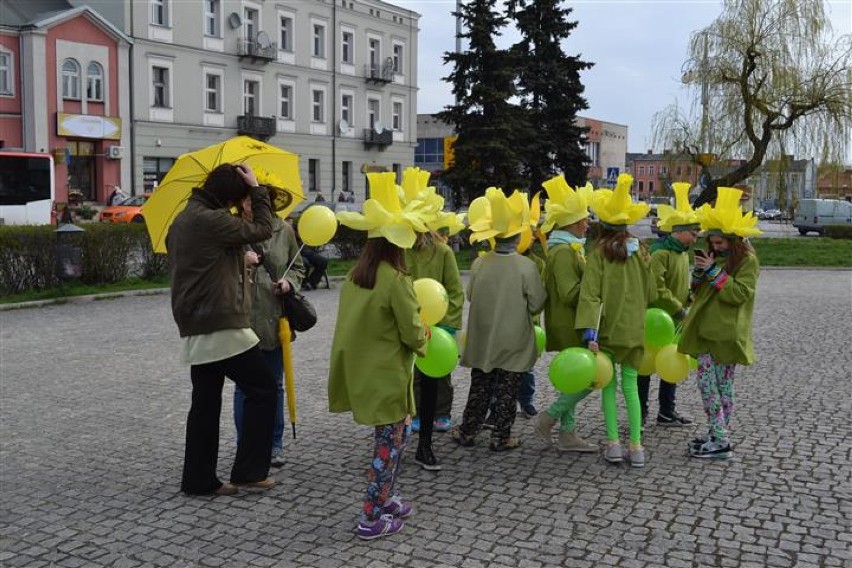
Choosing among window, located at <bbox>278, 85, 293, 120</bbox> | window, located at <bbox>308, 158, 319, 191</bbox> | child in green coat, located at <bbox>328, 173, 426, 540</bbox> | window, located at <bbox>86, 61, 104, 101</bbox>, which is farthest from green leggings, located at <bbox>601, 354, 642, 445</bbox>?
window, located at <bbox>308, 158, 319, 191</bbox>

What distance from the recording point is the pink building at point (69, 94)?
122 ft

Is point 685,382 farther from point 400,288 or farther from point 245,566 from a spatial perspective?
point 245,566

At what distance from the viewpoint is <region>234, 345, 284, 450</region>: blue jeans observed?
19.2ft

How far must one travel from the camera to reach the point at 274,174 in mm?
6078

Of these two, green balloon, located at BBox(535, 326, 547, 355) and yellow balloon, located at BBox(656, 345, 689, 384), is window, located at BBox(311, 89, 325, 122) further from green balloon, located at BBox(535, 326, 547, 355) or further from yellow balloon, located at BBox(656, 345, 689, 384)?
yellow balloon, located at BBox(656, 345, 689, 384)

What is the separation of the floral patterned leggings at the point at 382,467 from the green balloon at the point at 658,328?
2.64m

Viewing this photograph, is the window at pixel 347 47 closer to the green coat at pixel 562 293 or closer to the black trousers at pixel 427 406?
the green coat at pixel 562 293

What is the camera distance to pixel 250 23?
4694 centimetres

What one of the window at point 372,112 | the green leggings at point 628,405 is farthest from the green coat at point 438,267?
the window at point 372,112

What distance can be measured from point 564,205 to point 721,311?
130 cm

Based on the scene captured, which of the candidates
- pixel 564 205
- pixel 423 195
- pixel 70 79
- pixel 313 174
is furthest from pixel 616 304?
pixel 313 174

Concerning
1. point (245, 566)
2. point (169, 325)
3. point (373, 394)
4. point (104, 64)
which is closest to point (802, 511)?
point (373, 394)

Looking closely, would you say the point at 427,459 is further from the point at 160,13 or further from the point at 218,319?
the point at 160,13

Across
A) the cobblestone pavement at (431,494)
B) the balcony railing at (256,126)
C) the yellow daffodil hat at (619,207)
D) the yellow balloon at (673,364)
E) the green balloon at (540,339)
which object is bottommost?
the cobblestone pavement at (431,494)
